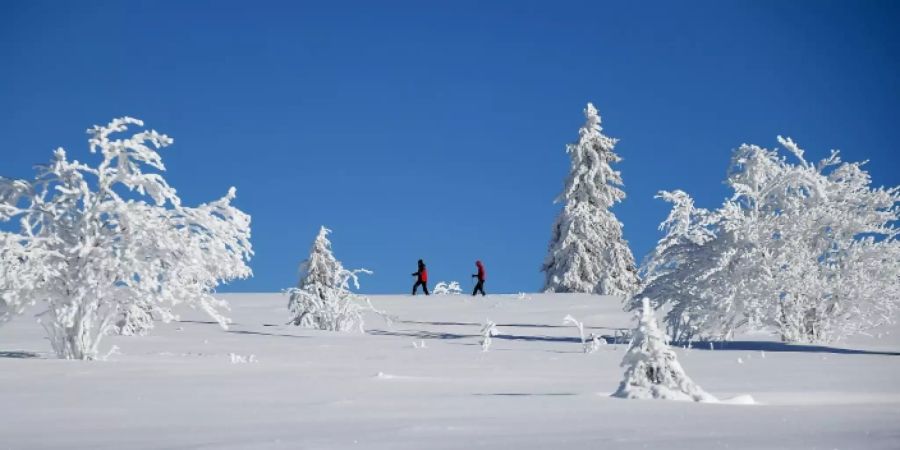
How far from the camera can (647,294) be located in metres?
20.1

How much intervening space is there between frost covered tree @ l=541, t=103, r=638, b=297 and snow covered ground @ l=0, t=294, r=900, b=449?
2233 centimetres

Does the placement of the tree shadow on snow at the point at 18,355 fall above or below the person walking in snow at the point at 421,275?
below

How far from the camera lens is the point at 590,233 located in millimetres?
43312

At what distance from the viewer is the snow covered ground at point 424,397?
20.0ft

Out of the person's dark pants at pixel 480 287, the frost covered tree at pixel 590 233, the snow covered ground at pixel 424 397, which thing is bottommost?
the snow covered ground at pixel 424 397

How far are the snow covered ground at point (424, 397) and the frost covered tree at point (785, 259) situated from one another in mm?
881

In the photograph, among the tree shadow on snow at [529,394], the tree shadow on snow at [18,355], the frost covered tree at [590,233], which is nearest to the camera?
the tree shadow on snow at [529,394]

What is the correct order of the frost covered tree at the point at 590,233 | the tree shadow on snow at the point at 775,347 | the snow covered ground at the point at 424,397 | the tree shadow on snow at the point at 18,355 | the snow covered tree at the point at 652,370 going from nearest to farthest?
1. the snow covered ground at the point at 424,397
2. the snow covered tree at the point at 652,370
3. the tree shadow on snow at the point at 18,355
4. the tree shadow on snow at the point at 775,347
5. the frost covered tree at the point at 590,233

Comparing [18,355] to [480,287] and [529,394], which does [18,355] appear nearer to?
[529,394]

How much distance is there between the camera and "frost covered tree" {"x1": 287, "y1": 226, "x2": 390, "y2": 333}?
1011 inches

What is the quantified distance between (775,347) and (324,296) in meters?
12.6

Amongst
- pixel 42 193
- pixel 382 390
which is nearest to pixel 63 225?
pixel 42 193

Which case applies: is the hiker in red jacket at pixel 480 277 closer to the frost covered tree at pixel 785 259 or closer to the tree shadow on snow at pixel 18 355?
the frost covered tree at pixel 785 259

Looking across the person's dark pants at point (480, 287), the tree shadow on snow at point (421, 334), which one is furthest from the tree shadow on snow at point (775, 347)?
the person's dark pants at point (480, 287)
